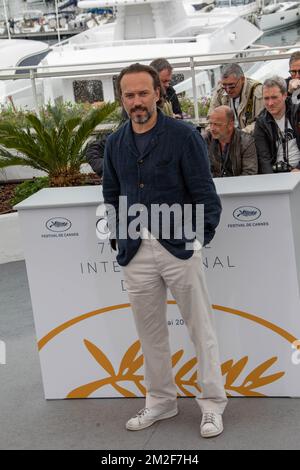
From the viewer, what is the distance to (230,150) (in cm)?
596

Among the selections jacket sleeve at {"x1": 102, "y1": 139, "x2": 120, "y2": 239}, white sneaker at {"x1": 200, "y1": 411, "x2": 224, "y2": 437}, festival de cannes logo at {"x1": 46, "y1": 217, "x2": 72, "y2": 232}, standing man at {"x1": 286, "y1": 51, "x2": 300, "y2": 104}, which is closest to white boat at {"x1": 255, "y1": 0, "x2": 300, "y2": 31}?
standing man at {"x1": 286, "y1": 51, "x2": 300, "y2": 104}

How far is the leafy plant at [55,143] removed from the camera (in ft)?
30.6

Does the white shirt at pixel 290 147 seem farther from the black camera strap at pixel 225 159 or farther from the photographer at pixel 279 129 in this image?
the black camera strap at pixel 225 159

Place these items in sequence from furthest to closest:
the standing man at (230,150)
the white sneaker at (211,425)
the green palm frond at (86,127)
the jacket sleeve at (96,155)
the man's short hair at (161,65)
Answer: the green palm frond at (86,127) → the man's short hair at (161,65) → the jacket sleeve at (96,155) → the standing man at (230,150) → the white sneaker at (211,425)

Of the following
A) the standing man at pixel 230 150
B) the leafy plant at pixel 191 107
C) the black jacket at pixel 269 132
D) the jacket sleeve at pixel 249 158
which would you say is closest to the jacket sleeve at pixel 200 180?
the standing man at pixel 230 150

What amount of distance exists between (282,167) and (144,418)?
8.01 ft

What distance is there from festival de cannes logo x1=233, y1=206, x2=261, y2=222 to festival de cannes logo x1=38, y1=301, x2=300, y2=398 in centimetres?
56

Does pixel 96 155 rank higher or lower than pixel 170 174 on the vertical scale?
lower

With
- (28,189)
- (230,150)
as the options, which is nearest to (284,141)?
(230,150)

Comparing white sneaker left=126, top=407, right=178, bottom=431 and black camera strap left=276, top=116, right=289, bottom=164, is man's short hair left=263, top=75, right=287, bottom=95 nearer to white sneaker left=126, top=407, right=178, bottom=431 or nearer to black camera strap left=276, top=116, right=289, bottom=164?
black camera strap left=276, top=116, right=289, bottom=164

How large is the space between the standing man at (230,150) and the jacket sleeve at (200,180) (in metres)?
1.34

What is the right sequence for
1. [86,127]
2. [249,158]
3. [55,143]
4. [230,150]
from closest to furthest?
[230,150] < [249,158] < [55,143] < [86,127]

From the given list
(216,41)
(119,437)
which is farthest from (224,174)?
(216,41)

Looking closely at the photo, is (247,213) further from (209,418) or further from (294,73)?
(294,73)
